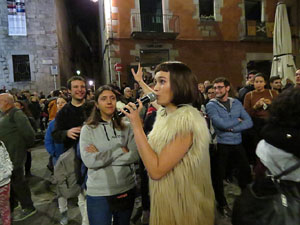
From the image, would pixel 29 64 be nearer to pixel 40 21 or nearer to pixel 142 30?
pixel 40 21

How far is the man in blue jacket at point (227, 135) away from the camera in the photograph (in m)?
3.47

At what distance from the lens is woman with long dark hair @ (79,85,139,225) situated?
6.67 feet

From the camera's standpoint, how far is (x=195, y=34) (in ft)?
45.1

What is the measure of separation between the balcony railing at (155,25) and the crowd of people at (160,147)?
985 cm

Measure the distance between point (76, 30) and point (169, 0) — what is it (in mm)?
17808

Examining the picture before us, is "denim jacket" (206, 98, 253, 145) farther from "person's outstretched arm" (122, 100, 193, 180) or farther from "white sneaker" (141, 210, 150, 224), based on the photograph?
"person's outstretched arm" (122, 100, 193, 180)

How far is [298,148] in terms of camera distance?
1147mm

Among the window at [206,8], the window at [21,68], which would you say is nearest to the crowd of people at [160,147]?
the window at [206,8]

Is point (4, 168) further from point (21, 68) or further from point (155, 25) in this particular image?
point (21, 68)

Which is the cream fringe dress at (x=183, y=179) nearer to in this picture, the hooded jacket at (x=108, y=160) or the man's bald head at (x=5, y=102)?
the hooded jacket at (x=108, y=160)

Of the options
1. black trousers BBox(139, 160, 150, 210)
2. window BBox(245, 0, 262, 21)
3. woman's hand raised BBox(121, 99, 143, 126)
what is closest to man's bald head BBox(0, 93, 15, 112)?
black trousers BBox(139, 160, 150, 210)

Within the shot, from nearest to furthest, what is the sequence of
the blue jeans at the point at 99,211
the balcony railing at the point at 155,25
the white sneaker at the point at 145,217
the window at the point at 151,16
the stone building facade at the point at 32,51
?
the blue jeans at the point at 99,211
the white sneaker at the point at 145,217
the balcony railing at the point at 155,25
the window at the point at 151,16
the stone building facade at the point at 32,51

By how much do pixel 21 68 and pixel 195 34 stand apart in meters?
10.8

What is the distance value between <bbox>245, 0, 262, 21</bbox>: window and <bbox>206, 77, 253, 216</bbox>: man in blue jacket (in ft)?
44.7
